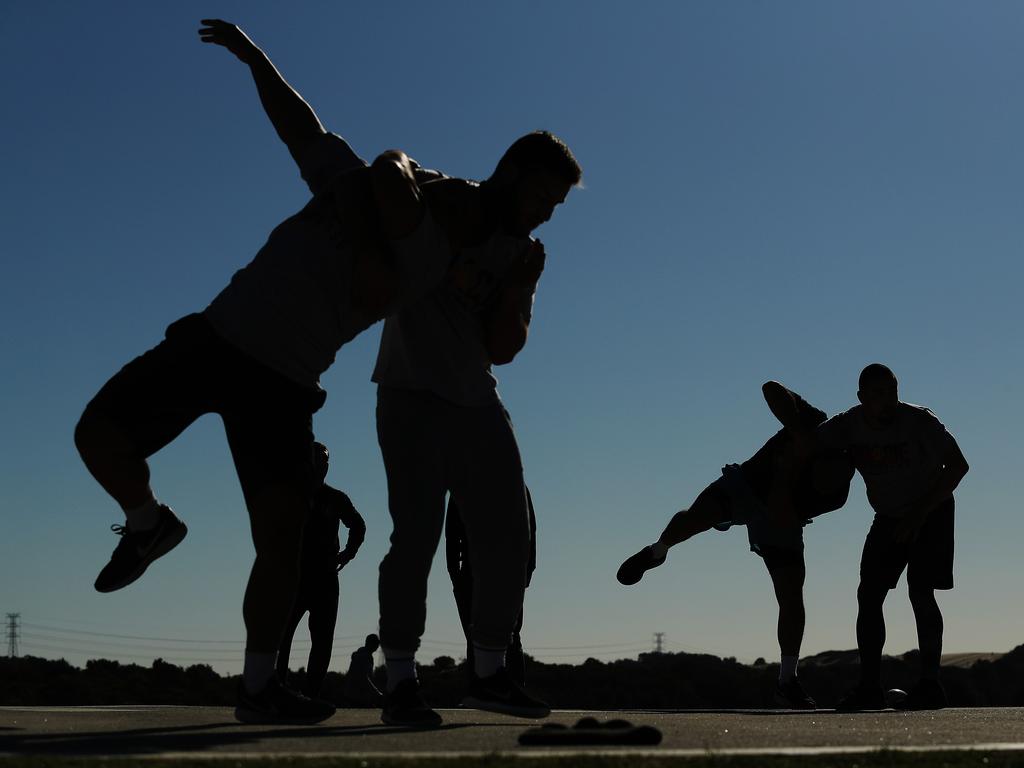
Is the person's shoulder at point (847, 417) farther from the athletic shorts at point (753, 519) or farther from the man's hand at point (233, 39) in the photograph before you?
the man's hand at point (233, 39)

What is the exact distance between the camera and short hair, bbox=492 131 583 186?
4.88 metres

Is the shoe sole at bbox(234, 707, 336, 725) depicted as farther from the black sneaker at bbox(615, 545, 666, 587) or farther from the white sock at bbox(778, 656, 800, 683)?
the black sneaker at bbox(615, 545, 666, 587)

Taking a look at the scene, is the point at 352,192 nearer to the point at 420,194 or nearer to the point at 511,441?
the point at 420,194

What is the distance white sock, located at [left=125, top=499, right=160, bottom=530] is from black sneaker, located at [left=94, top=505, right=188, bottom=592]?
0.02m

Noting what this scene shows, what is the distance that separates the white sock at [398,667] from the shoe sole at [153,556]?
89cm

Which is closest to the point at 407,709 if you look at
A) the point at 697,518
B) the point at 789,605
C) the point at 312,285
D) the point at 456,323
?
the point at 456,323

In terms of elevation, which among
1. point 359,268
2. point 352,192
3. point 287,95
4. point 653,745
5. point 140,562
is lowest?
point 653,745

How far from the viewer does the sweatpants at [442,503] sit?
16.3 feet

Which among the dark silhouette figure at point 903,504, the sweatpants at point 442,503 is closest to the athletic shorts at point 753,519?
the dark silhouette figure at point 903,504

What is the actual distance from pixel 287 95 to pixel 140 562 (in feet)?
6.22

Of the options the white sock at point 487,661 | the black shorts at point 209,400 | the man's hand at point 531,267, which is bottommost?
the white sock at point 487,661

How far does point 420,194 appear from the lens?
4.80 m

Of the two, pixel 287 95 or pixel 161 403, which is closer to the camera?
pixel 161 403

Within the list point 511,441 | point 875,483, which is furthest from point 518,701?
point 875,483
